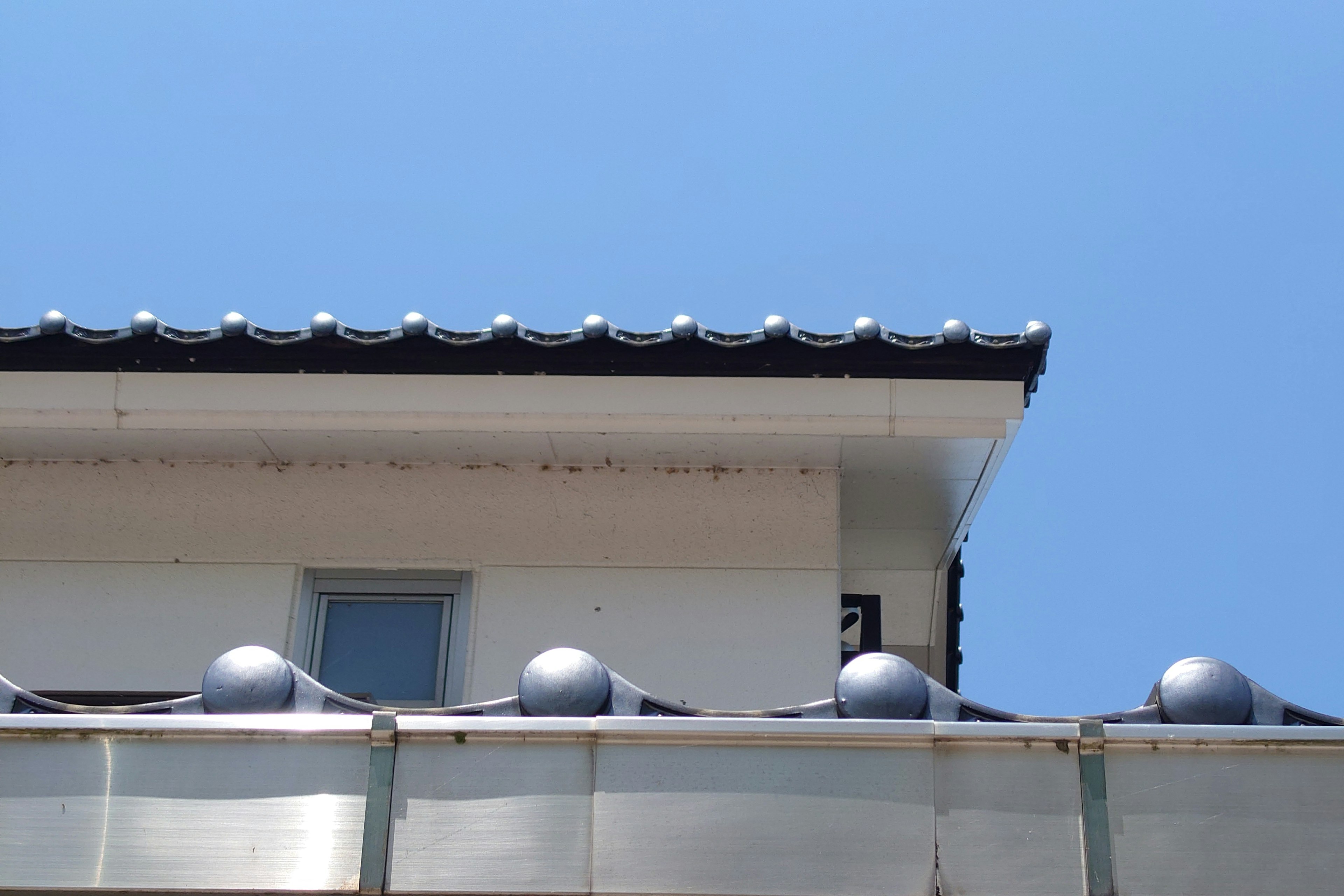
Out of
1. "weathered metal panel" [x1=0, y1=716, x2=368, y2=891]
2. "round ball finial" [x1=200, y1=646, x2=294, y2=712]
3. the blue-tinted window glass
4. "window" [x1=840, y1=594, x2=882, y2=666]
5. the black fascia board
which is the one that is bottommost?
"weathered metal panel" [x1=0, y1=716, x2=368, y2=891]

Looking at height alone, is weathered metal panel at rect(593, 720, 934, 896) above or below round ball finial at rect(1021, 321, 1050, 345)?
below

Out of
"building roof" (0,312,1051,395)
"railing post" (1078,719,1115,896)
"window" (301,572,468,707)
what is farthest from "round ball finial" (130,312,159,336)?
"railing post" (1078,719,1115,896)

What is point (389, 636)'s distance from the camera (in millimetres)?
7898

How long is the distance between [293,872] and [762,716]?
5.68 ft

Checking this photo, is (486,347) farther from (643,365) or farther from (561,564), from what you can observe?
(561,564)

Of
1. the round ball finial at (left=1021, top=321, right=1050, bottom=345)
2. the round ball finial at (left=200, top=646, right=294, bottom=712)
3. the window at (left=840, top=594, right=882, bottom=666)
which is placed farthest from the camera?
the window at (left=840, top=594, right=882, bottom=666)

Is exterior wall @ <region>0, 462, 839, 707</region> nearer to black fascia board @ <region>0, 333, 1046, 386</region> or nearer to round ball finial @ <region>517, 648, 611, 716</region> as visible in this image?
black fascia board @ <region>0, 333, 1046, 386</region>

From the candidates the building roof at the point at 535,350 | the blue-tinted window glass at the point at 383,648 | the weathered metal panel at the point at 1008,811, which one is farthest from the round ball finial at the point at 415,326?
the weathered metal panel at the point at 1008,811

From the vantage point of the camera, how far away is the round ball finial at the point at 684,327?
729cm

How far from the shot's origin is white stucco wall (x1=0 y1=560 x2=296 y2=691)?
7.77 metres

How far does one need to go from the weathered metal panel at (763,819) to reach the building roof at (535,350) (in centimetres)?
274

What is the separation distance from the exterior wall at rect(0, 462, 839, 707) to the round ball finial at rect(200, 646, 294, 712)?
2.45 m

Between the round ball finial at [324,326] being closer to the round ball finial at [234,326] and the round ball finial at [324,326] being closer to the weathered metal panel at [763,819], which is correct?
the round ball finial at [234,326]

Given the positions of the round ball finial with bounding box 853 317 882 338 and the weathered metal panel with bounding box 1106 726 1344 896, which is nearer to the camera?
the weathered metal panel with bounding box 1106 726 1344 896
